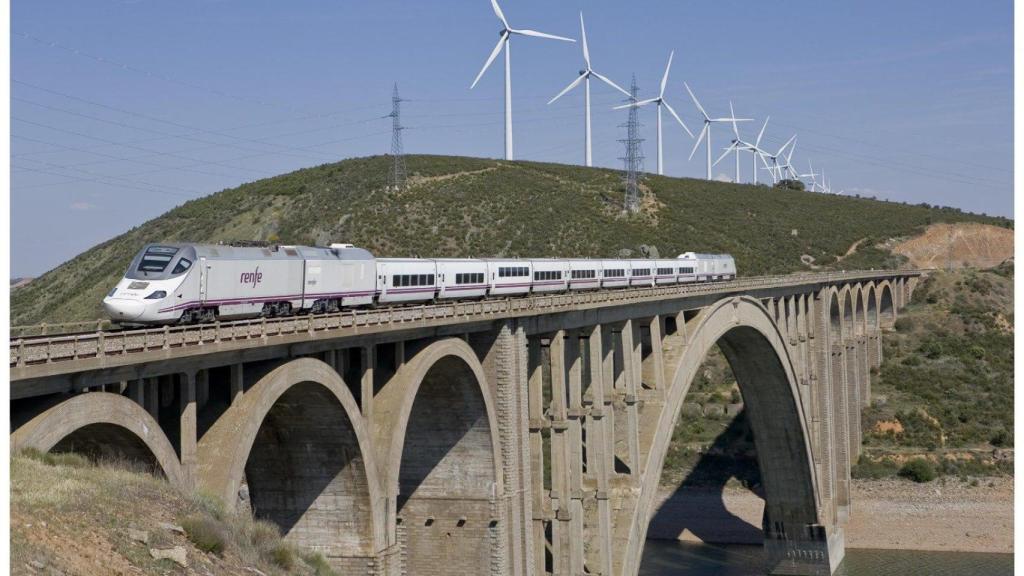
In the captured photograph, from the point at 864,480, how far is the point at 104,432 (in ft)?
215

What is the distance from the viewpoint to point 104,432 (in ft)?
64.2

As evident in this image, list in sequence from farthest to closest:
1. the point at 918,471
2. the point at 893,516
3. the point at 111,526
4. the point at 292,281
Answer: the point at 918,471
the point at 893,516
the point at 292,281
the point at 111,526

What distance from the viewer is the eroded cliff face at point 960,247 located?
131 meters

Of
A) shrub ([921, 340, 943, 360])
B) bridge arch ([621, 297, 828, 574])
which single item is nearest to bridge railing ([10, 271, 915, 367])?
bridge arch ([621, 297, 828, 574])

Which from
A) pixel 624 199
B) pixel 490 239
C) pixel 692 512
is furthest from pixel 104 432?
pixel 624 199

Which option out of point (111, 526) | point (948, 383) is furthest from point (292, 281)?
point (948, 383)

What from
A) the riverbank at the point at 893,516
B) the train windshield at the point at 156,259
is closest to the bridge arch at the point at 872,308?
the riverbank at the point at 893,516

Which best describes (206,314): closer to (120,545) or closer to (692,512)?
(120,545)

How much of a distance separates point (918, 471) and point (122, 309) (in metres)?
62.3

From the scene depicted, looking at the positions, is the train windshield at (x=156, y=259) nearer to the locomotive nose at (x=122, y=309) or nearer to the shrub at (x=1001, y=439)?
the locomotive nose at (x=122, y=309)

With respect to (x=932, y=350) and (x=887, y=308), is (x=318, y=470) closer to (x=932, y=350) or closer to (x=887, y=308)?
(x=932, y=350)

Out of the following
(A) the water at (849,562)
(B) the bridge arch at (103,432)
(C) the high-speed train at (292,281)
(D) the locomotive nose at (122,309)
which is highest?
(C) the high-speed train at (292,281)

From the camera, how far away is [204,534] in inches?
691

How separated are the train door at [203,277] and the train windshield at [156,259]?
63cm
